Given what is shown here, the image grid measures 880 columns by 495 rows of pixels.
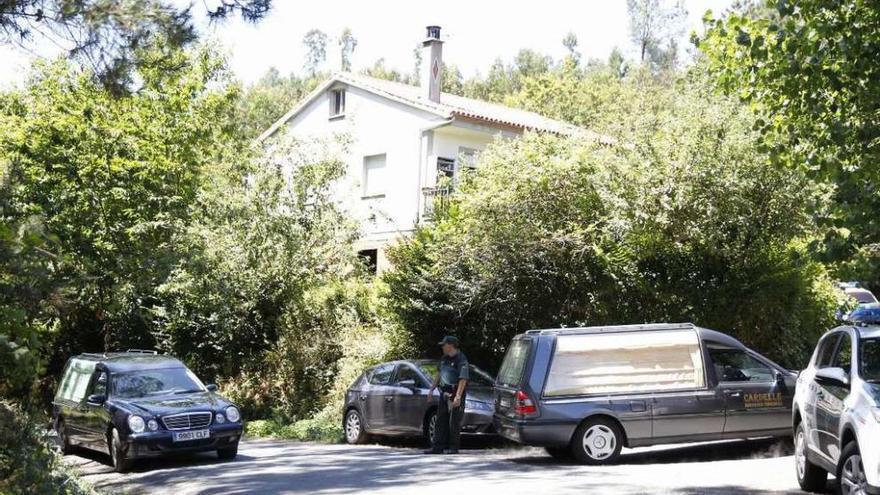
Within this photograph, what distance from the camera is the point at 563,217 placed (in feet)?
65.3

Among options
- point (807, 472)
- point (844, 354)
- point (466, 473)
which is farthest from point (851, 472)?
point (466, 473)

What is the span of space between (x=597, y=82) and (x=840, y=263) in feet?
205

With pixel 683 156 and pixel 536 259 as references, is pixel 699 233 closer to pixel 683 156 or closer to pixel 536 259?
pixel 683 156

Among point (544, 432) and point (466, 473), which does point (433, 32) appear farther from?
point (466, 473)

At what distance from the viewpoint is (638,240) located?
728 inches

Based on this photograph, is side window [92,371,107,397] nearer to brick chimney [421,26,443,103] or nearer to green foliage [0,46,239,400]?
green foliage [0,46,239,400]

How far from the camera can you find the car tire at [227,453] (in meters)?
16.7

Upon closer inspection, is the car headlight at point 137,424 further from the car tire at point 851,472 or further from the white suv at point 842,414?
the car tire at point 851,472

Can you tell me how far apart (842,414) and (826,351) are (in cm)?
181

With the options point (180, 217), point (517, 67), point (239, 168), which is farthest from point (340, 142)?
point (517, 67)

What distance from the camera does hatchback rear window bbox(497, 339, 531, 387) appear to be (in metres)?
14.6

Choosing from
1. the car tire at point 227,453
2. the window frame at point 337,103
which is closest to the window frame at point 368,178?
the window frame at point 337,103

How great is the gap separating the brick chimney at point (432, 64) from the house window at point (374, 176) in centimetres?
281

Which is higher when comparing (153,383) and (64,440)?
(153,383)
